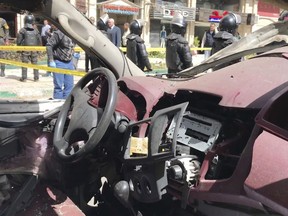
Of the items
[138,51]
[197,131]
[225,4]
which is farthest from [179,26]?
[225,4]

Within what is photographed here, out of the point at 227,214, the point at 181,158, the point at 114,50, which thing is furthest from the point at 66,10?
the point at 227,214

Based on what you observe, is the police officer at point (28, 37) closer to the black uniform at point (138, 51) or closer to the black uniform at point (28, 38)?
the black uniform at point (28, 38)

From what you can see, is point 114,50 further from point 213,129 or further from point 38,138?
point 213,129

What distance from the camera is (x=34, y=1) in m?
3.09

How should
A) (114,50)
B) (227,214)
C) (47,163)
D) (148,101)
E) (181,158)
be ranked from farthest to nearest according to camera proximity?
(114,50)
(47,163)
(148,101)
(181,158)
(227,214)

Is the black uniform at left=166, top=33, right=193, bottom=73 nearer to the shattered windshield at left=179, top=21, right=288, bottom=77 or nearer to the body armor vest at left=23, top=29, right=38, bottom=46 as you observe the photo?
the shattered windshield at left=179, top=21, right=288, bottom=77

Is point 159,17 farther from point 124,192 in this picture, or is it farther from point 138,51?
point 124,192

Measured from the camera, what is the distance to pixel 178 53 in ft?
23.2

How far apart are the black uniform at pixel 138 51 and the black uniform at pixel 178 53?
677mm

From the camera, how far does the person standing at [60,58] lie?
7.93 meters

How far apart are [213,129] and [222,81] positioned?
0.98 feet

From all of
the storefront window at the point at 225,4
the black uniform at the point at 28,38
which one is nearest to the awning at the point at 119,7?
the storefront window at the point at 225,4

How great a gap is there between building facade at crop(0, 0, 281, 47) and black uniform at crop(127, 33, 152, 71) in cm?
1443

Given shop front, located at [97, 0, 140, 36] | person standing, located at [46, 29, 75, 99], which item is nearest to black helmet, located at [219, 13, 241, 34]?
person standing, located at [46, 29, 75, 99]
